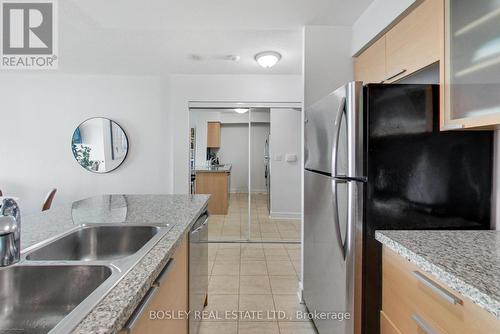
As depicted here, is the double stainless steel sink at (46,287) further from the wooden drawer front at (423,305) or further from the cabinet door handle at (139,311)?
the wooden drawer front at (423,305)

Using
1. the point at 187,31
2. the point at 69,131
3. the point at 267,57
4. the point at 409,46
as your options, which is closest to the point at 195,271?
Result: the point at 409,46

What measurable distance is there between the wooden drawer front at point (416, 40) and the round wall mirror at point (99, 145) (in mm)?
3570

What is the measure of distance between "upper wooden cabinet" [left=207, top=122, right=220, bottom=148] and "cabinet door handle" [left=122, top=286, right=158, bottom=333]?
322 cm

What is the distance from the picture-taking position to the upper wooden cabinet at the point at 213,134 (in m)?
3.91

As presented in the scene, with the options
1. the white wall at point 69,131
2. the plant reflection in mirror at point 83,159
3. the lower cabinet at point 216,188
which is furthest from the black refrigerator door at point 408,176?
the plant reflection in mirror at point 83,159

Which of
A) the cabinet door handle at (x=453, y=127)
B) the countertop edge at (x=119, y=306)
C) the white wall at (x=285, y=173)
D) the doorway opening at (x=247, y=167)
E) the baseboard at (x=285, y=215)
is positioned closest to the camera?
the countertop edge at (x=119, y=306)

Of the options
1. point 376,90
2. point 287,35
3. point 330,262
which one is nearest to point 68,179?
point 287,35

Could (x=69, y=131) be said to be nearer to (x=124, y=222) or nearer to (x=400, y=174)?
(x=124, y=222)

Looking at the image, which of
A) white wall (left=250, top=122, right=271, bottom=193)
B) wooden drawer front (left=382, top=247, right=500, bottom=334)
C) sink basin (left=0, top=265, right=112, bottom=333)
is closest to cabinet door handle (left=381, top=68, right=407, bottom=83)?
wooden drawer front (left=382, top=247, right=500, bottom=334)

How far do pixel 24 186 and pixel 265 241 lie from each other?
12.2 ft

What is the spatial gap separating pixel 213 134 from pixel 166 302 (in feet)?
10.3

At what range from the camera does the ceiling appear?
1990 millimetres

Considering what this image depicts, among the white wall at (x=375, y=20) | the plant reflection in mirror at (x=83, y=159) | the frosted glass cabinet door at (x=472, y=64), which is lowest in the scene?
the plant reflection in mirror at (x=83, y=159)

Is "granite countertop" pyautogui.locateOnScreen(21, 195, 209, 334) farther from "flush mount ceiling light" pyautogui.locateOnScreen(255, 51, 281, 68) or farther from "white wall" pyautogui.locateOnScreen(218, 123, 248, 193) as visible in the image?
"white wall" pyautogui.locateOnScreen(218, 123, 248, 193)
